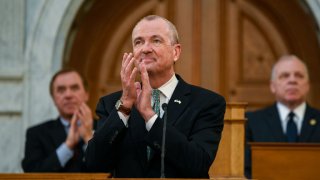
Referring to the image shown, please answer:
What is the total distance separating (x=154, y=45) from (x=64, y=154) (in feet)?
6.22

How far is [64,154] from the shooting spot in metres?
5.70

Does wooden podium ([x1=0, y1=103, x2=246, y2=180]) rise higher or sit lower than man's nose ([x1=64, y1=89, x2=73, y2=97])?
lower

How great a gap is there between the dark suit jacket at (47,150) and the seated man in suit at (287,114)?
46.6 inches

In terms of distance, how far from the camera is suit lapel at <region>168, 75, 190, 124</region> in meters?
3.97

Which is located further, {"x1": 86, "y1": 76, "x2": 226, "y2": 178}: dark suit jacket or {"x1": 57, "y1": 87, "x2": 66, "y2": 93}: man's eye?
{"x1": 57, "y1": 87, "x2": 66, "y2": 93}: man's eye

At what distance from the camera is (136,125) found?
394 centimetres

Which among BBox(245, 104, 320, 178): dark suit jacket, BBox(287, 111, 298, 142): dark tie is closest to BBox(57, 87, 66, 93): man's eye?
BBox(245, 104, 320, 178): dark suit jacket

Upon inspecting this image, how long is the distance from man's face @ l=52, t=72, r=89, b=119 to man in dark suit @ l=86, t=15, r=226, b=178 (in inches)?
74.0

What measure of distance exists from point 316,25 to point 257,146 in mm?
1798

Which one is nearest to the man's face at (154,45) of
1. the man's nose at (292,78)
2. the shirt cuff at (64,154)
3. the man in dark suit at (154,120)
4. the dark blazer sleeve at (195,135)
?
the man in dark suit at (154,120)

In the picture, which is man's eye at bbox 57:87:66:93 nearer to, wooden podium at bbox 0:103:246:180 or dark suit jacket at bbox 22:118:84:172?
dark suit jacket at bbox 22:118:84:172

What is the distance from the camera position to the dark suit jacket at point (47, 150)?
224 inches

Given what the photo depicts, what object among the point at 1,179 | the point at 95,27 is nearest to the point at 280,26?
the point at 95,27

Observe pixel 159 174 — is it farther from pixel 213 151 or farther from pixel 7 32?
pixel 7 32
